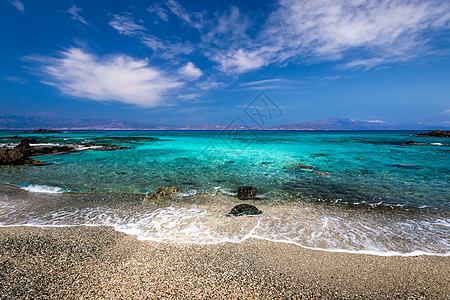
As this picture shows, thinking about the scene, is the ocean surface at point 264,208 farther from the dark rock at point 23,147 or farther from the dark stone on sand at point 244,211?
the dark rock at point 23,147

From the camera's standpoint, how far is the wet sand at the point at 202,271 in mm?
3643

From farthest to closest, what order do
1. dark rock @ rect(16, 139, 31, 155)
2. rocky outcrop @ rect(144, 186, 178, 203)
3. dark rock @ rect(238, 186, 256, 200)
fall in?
dark rock @ rect(16, 139, 31, 155), dark rock @ rect(238, 186, 256, 200), rocky outcrop @ rect(144, 186, 178, 203)

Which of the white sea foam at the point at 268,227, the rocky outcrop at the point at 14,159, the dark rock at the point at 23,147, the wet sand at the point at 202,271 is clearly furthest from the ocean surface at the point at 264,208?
the dark rock at the point at 23,147

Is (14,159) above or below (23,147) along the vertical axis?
below

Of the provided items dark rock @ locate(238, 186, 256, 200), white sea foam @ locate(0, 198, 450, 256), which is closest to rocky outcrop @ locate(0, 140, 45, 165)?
white sea foam @ locate(0, 198, 450, 256)

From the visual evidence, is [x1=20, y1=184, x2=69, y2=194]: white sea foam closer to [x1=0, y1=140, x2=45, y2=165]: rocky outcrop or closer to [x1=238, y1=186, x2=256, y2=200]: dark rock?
[x1=238, y1=186, x2=256, y2=200]: dark rock

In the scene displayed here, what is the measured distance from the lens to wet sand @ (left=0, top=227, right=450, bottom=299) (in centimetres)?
364

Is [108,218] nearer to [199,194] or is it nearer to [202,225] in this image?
[202,225]

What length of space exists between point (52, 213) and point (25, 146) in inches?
908

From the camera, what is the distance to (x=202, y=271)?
14.0ft

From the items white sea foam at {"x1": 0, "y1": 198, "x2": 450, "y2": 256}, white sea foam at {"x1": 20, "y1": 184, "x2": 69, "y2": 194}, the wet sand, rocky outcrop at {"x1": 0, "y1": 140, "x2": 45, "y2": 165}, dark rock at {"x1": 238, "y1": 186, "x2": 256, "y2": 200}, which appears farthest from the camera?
rocky outcrop at {"x1": 0, "y1": 140, "x2": 45, "y2": 165}

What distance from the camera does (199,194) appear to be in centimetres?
1020

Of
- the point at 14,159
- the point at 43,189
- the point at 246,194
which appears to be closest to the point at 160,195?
the point at 246,194

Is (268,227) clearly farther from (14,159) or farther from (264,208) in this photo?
(14,159)
